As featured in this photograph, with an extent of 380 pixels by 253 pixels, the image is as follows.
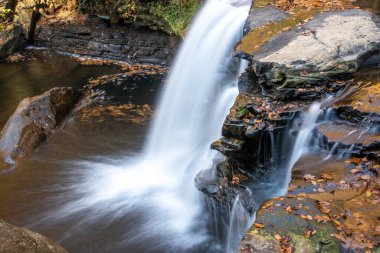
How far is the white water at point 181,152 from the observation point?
23.3 feet

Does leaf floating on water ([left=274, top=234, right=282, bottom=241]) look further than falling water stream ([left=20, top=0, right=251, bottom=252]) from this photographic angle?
No

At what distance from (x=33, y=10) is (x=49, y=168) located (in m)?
9.92

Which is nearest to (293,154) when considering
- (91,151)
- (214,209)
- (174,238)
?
(214,209)

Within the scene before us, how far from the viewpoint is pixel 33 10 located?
51.0 ft

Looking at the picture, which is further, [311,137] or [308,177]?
[311,137]

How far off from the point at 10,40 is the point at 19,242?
14.3m

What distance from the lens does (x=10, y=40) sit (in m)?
15.1

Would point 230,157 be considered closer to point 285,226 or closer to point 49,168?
point 285,226

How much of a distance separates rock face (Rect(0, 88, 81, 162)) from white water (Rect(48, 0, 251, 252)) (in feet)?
5.18

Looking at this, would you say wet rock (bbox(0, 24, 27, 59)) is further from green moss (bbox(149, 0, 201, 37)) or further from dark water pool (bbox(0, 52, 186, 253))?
green moss (bbox(149, 0, 201, 37))

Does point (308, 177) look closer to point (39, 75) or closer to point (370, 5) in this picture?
point (370, 5)

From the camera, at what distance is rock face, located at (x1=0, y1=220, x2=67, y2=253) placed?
284 centimetres

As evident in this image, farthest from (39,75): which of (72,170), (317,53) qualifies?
(317,53)

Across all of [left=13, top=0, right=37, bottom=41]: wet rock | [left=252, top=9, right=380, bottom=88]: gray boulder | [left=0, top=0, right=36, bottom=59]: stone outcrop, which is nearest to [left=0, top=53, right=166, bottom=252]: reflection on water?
[left=0, top=0, right=36, bottom=59]: stone outcrop
